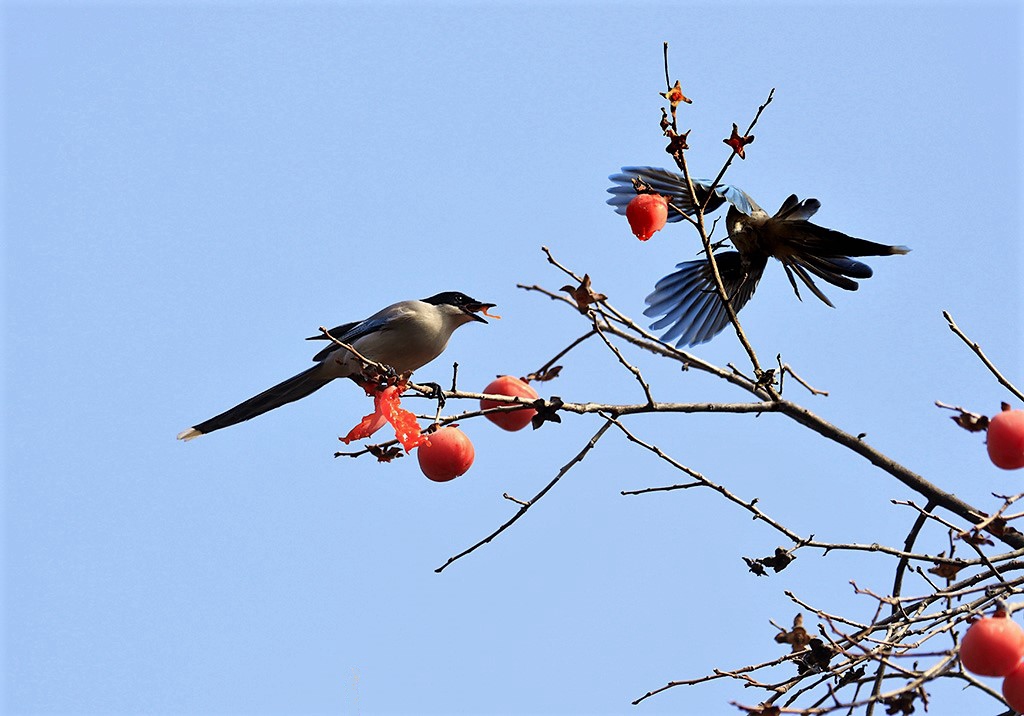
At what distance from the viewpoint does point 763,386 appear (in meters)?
2.76

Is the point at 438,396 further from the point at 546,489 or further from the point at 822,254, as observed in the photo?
the point at 822,254

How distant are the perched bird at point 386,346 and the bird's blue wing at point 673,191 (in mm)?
921

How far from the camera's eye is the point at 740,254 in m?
5.11

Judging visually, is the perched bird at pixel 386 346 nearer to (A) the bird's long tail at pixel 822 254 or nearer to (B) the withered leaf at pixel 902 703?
(A) the bird's long tail at pixel 822 254

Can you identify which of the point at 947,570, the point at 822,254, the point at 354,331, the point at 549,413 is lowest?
the point at 947,570

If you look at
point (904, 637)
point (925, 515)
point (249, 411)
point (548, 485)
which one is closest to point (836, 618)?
point (904, 637)

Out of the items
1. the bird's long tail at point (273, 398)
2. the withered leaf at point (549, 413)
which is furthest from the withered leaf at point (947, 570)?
the bird's long tail at point (273, 398)

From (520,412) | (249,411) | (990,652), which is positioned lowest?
(990,652)

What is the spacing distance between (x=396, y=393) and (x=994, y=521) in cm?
150

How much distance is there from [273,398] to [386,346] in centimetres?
55

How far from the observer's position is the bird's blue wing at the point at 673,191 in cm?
480

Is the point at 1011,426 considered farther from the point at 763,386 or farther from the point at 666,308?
the point at 666,308

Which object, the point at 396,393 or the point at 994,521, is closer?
the point at 994,521

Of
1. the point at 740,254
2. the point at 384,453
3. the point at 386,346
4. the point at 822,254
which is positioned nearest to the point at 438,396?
the point at 384,453
